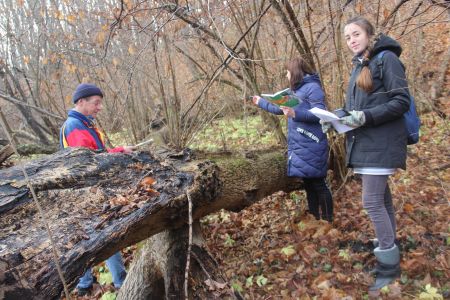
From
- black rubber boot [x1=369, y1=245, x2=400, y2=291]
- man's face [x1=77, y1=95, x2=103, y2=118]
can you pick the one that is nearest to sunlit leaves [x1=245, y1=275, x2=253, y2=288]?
black rubber boot [x1=369, y1=245, x2=400, y2=291]

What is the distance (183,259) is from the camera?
3.03m

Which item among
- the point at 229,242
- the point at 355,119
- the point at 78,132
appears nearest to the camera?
the point at 355,119

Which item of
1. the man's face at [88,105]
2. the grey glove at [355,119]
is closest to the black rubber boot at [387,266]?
the grey glove at [355,119]

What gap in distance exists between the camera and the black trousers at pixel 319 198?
378cm

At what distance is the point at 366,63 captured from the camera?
8.67 ft

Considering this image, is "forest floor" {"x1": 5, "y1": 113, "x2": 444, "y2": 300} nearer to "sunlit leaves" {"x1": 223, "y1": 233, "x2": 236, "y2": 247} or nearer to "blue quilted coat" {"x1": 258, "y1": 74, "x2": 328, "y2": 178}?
"sunlit leaves" {"x1": 223, "y1": 233, "x2": 236, "y2": 247}

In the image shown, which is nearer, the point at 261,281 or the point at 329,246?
the point at 261,281

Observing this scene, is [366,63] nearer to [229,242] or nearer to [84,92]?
[229,242]

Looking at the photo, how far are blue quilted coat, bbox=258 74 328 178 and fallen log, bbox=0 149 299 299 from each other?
0.87 meters

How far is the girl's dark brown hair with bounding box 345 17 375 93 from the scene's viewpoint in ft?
8.43

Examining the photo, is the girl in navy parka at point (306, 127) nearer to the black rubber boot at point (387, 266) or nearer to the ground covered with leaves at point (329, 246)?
the ground covered with leaves at point (329, 246)

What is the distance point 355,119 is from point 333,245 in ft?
5.00

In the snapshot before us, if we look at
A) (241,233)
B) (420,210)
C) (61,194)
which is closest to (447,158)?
(420,210)

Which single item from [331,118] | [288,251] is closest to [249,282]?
[288,251]
